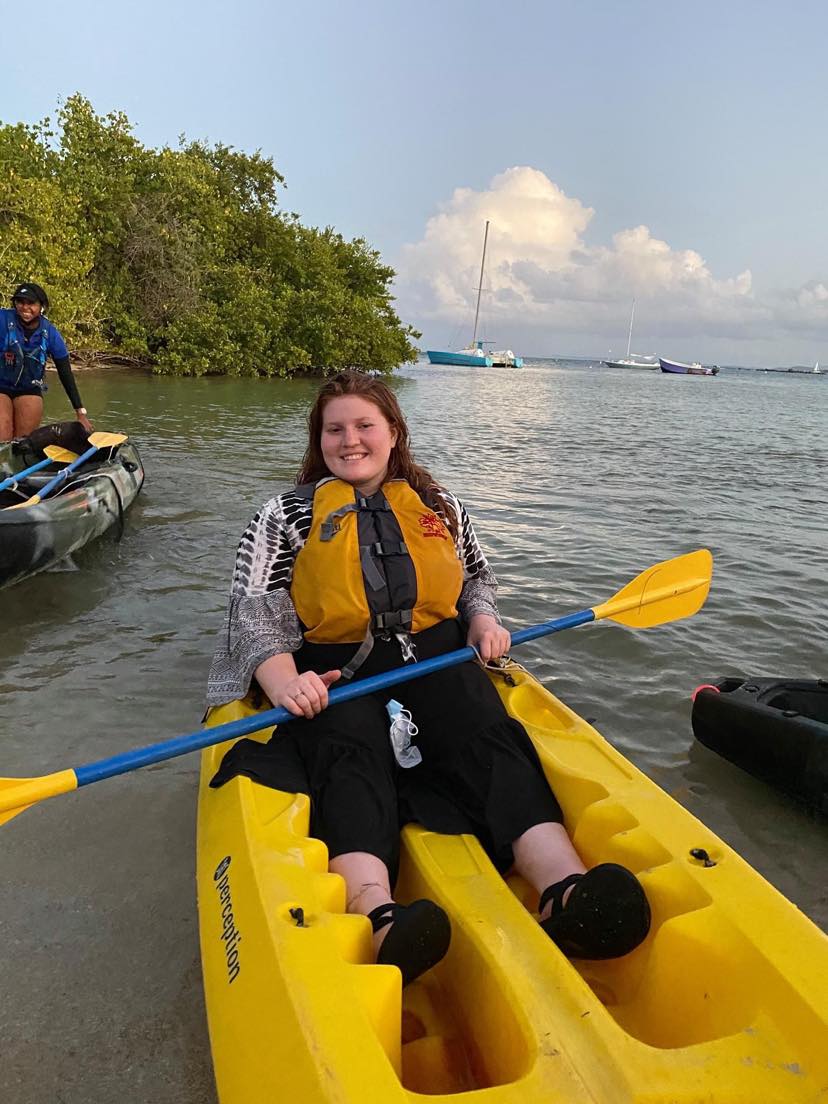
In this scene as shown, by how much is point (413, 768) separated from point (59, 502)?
3.45 metres

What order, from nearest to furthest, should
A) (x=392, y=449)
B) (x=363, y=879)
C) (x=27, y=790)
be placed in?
1. (x=363, y=879)
2. (x=27, y=790)
3. (x=392, y=449)

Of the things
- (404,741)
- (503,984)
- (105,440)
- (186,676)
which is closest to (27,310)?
(105,440)

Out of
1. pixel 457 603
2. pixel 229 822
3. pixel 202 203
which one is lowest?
pixel 229 822

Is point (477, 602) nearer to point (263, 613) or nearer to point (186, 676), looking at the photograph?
point (263, 613)

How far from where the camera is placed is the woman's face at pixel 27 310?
5980 mm

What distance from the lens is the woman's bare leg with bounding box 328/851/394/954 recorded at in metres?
1.72

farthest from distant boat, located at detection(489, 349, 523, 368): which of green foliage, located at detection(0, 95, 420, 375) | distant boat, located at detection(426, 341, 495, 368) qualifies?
green foliage, located at detection(0, 95, 420, 375)

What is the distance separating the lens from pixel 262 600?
241 cm

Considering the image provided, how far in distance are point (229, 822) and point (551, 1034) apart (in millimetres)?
943

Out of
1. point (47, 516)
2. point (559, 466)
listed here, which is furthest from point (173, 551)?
point (559, 466)

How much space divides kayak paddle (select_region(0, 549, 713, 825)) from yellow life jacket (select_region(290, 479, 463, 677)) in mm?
153

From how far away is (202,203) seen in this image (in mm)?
23734

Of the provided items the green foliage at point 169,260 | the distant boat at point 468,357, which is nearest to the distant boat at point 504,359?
the distant boat at point 468,357

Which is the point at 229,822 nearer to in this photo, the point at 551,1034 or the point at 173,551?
the point at 551,1034
